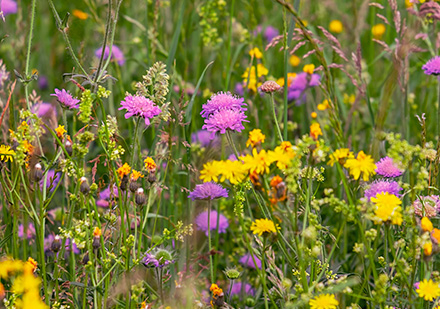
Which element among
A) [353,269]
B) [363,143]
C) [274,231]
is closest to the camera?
[274,231]

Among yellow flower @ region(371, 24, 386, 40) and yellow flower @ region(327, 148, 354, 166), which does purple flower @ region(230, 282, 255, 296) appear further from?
yellow flower @ region(371, 24, 386, 40)

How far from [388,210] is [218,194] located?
515 mm

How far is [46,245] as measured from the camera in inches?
67.8

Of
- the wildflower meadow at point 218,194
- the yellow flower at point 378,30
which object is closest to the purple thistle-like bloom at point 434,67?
the wildflower meadow at point 218,194

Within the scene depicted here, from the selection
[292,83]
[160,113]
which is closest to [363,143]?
[292,83]

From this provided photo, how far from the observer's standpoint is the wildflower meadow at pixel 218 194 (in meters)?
1.05

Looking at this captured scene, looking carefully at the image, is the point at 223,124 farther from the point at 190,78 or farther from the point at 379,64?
the point at 379,64

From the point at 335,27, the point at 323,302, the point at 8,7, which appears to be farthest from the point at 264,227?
the point at 8,7

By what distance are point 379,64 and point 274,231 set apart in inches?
88.0

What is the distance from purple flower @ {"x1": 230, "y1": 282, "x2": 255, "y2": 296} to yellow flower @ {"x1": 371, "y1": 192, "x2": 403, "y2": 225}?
0.68 meters

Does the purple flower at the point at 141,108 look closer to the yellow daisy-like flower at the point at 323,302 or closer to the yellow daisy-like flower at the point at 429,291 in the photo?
the yellow daisy-like flower at the point at 323,302

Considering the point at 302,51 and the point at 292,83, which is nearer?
the point at 292,83

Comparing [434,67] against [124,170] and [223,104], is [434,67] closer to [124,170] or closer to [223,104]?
[223,104]

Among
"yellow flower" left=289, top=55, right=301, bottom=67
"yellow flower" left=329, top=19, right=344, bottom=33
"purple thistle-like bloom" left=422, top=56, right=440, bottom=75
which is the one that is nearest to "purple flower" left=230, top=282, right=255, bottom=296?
"purple thistle-like bloom" left=422, top=56, right=440, bottom=75
